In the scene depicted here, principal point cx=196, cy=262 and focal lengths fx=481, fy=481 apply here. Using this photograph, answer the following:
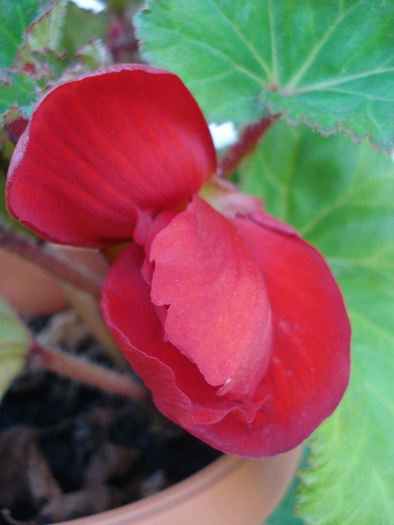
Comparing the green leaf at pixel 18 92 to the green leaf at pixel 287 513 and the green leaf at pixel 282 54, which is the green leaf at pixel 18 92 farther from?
the green leaf at pixel 287 513

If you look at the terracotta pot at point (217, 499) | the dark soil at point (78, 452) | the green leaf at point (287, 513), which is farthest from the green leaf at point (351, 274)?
the green leaf at point (287, 513)

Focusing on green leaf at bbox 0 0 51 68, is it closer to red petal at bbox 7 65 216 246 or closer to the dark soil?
red petal at bbox 7 65 216 246

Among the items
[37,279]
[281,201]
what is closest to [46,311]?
[37,279]

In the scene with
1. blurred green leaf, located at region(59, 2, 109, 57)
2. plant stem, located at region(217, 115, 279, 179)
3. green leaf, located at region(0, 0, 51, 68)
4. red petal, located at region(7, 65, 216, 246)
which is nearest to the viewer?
red petal, located at region(7, 65, 216, 246)

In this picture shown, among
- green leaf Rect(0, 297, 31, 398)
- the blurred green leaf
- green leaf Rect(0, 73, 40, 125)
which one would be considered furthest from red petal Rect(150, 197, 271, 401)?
the blurred green leaf

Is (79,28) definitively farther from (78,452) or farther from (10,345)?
(78,452)

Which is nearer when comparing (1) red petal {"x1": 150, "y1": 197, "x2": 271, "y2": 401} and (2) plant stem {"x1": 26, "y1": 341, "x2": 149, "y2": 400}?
(1) red petal {"x1": 150, "y1": 197, "x2": 271, "y2": 401}

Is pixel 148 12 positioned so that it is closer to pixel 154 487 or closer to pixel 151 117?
pixel 151 117

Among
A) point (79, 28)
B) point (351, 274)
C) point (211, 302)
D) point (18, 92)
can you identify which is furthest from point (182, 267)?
point (79, 28)
